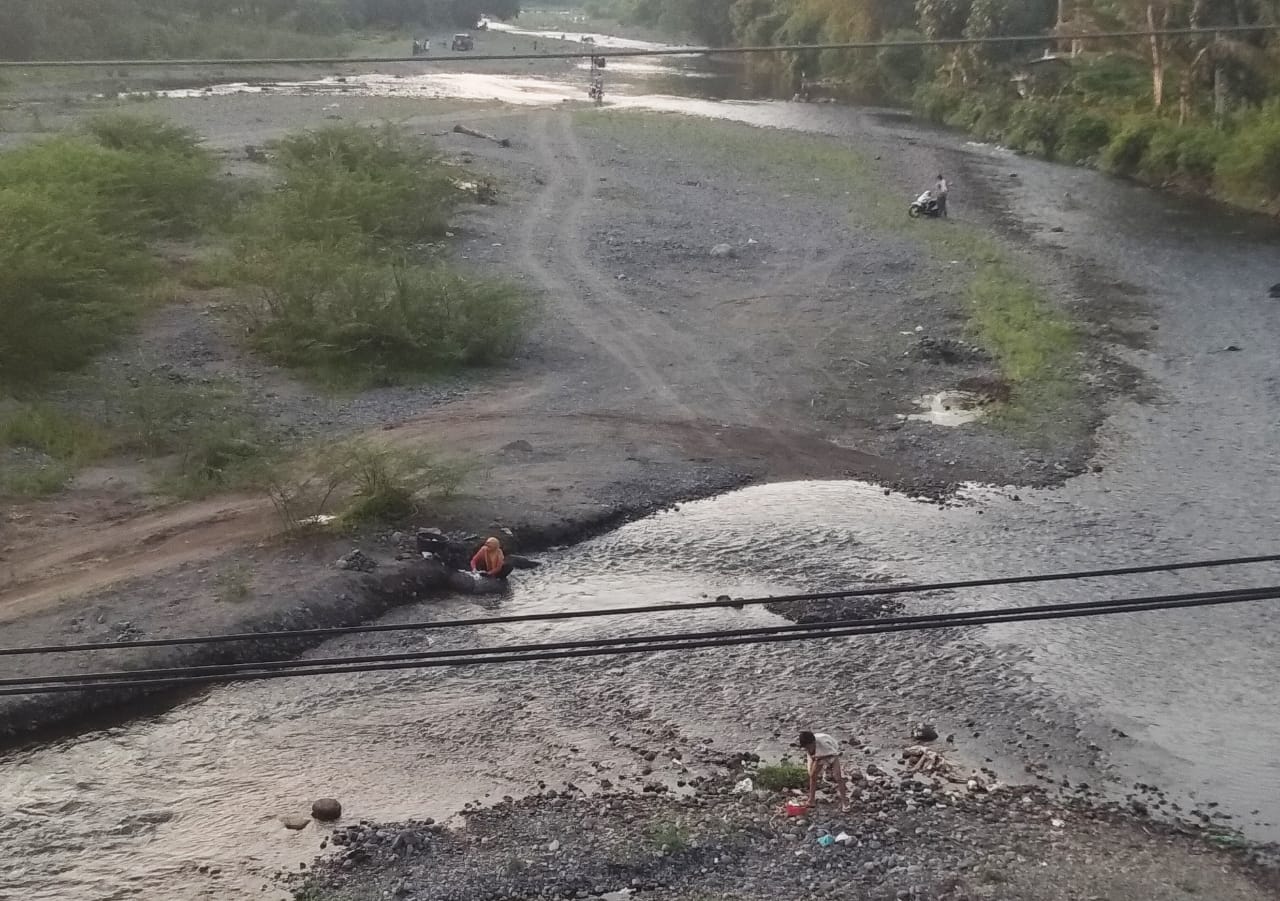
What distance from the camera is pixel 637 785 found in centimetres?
1041

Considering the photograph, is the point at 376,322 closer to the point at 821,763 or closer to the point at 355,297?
the point at 355,297

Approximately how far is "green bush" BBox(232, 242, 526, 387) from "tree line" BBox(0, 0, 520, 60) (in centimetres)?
4584

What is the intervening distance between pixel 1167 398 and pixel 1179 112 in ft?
75.2

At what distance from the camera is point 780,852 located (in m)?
9.38

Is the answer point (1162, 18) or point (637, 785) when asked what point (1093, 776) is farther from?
point (1162, 18)

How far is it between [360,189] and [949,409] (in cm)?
1373

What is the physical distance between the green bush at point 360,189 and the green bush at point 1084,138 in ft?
72.6

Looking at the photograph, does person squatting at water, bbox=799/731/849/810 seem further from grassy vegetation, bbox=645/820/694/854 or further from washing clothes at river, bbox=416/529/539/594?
washing clothes at river, bbox=416/529/539/594

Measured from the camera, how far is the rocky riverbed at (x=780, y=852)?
9.04 metres

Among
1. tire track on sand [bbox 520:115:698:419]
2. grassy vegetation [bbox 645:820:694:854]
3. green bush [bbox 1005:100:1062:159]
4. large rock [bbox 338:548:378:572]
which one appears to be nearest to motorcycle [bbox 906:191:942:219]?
tire track on sand [bbox 520:115:698:419]

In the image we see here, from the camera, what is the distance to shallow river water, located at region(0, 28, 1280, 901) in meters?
9.98

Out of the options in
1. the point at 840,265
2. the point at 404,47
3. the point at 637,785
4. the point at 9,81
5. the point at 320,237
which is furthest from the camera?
the point at 404,47

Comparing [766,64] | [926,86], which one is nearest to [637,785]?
[926,86]

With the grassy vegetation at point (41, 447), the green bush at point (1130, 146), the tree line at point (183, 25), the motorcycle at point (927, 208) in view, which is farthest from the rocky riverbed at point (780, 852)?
the tree line at point (183, 25)
